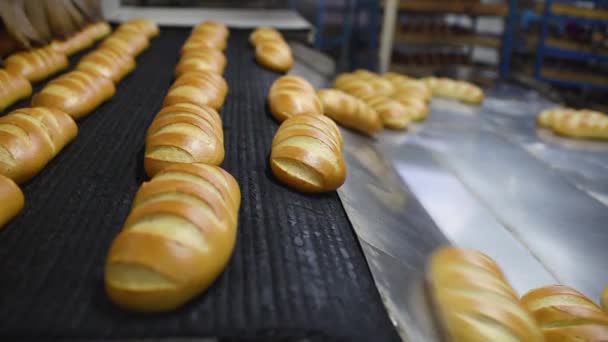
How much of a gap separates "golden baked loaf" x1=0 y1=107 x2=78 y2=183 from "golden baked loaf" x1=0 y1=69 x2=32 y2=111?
1.46ft

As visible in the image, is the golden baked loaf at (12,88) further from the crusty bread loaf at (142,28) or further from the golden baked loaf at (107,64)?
the crusty bread loaf at (142,28)

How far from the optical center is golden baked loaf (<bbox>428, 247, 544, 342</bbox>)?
107 centimetres

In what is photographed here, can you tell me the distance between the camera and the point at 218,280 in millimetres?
1044

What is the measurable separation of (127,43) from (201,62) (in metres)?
0.87

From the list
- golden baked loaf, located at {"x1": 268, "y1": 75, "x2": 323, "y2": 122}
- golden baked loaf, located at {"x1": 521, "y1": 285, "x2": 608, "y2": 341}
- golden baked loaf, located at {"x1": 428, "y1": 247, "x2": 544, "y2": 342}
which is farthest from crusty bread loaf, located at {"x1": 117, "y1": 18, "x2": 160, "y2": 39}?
golden baked loaf, located at {"x1": 521, "y1": 285, "x2": 608, "y2": 341}

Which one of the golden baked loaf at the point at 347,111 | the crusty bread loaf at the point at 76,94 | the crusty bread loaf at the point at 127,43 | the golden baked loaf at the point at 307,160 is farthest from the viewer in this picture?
the crusty bread loaf at the point at 127,43

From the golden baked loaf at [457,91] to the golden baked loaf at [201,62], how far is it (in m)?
1.85

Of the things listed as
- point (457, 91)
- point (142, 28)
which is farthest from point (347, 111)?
point (142, 28)

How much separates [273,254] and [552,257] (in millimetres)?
1162

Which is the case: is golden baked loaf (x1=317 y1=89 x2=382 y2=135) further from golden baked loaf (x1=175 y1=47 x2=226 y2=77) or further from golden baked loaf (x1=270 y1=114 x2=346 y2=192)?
golden baked loaf (x1=270 y1=114 x2=346 y2=192)

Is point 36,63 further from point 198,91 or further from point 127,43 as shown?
point 198,91

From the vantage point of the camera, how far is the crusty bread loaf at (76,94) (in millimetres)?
1866

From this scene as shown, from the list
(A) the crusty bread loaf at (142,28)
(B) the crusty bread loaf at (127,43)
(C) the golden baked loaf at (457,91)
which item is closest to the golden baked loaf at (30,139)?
(B) the crusty bread loaf at (127,43)

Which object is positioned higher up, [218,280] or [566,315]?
[218,280]
